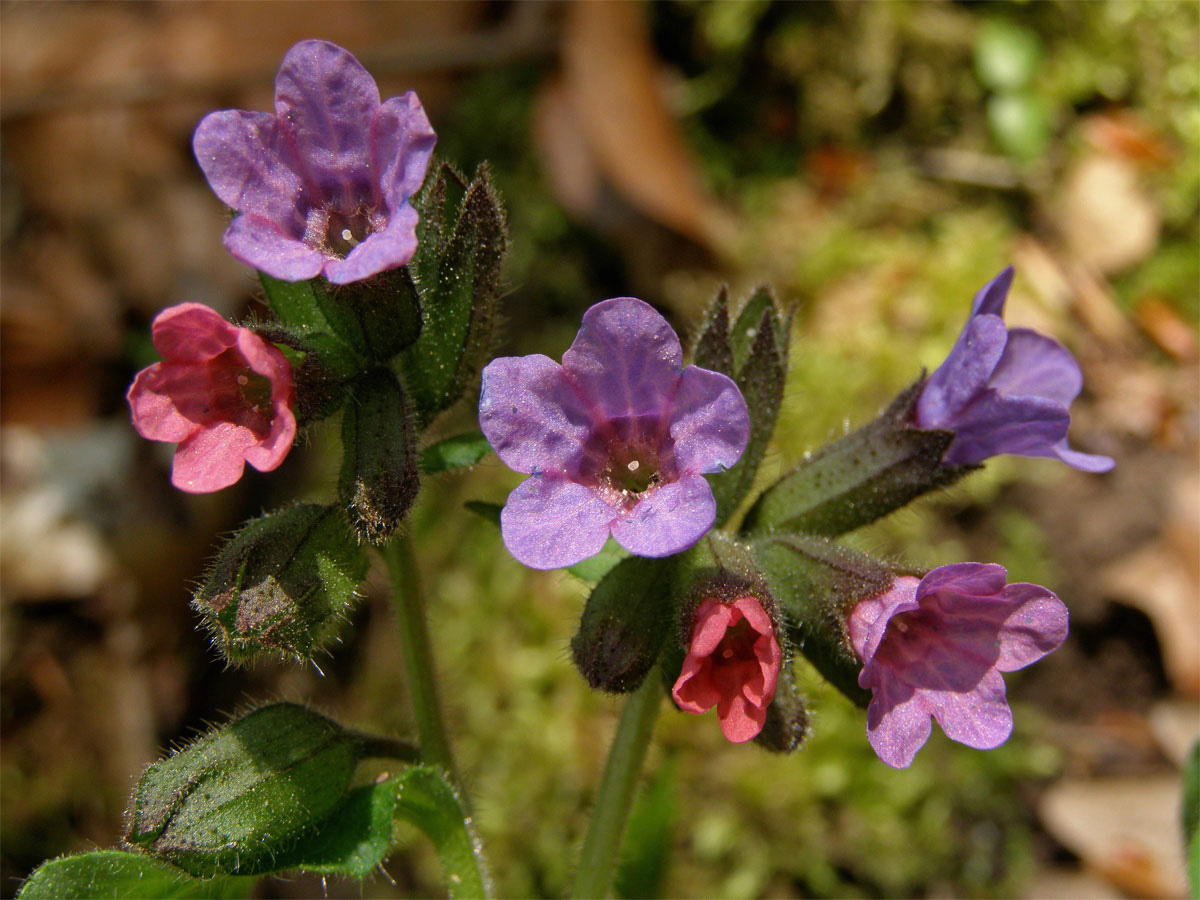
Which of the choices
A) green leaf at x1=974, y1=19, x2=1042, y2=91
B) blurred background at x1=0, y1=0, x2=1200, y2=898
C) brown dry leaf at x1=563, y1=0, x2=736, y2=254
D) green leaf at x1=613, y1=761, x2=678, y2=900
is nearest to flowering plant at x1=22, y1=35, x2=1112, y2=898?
green leaf at x1=613, y1=761, x2=678, y2=900

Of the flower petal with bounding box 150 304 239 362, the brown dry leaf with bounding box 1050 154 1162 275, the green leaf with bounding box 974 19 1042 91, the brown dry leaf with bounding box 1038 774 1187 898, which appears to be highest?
the flower petal with bounding box 150 304 239 362

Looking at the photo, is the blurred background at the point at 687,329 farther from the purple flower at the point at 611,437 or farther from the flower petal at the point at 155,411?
the flower petal at the point at 155,411

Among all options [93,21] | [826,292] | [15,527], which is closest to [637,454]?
[826,292]

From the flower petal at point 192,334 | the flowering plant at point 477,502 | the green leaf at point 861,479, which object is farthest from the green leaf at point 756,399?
the flower petal at point 192,334

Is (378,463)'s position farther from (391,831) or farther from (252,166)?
(391,831)

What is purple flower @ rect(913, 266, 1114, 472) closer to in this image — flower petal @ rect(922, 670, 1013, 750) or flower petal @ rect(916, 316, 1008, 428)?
flower petal @ rect(916, 316, 1008, 428)

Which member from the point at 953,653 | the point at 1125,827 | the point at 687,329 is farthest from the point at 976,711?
the point at 687,329
